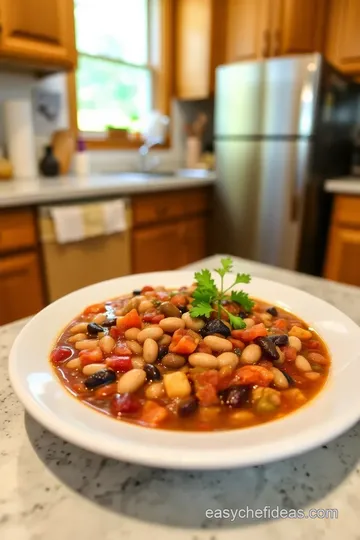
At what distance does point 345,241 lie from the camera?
8.42 ft

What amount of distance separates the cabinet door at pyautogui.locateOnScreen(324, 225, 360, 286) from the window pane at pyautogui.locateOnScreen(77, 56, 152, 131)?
179 centimetres

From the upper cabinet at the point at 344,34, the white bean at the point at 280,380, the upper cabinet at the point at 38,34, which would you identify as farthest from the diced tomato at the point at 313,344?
the upper cabinet at the point at 344,34

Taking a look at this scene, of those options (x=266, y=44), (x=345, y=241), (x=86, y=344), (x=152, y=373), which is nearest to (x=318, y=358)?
(x=152, y=373)

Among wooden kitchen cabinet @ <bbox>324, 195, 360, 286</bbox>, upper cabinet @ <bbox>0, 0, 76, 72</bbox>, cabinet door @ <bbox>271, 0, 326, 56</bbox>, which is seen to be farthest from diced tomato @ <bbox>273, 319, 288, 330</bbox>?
cabinet door @ <bbox>271, 0, 326, 56</bbox>

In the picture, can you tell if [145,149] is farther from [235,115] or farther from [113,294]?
[113,294]

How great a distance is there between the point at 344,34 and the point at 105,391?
3.14m

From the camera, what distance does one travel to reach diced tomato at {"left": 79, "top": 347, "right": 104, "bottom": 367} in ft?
1.93

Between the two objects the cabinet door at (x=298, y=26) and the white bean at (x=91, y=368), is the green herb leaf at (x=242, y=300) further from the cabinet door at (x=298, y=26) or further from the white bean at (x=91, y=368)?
the cabinet door at (x=298, y=26)

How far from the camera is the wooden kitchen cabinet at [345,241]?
8.27ft

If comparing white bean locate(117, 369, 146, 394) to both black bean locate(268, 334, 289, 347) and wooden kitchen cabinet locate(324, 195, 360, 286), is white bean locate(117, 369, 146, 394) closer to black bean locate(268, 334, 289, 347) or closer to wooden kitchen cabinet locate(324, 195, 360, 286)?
black bean locate(268, 334, 289, 347)

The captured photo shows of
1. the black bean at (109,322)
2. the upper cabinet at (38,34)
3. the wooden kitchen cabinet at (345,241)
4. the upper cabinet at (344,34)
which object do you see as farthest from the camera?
the upper cabinet at (344,34)

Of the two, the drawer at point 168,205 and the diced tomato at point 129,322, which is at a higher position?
the diced tomato at point 129,322

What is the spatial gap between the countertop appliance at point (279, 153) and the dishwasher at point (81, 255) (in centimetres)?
88

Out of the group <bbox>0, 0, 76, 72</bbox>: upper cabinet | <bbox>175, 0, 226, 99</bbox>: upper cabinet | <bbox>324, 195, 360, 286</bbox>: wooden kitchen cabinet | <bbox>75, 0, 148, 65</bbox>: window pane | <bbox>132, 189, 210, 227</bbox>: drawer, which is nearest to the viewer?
<bbox>0, 0, 76, 72</bbox>: upper cabinet
